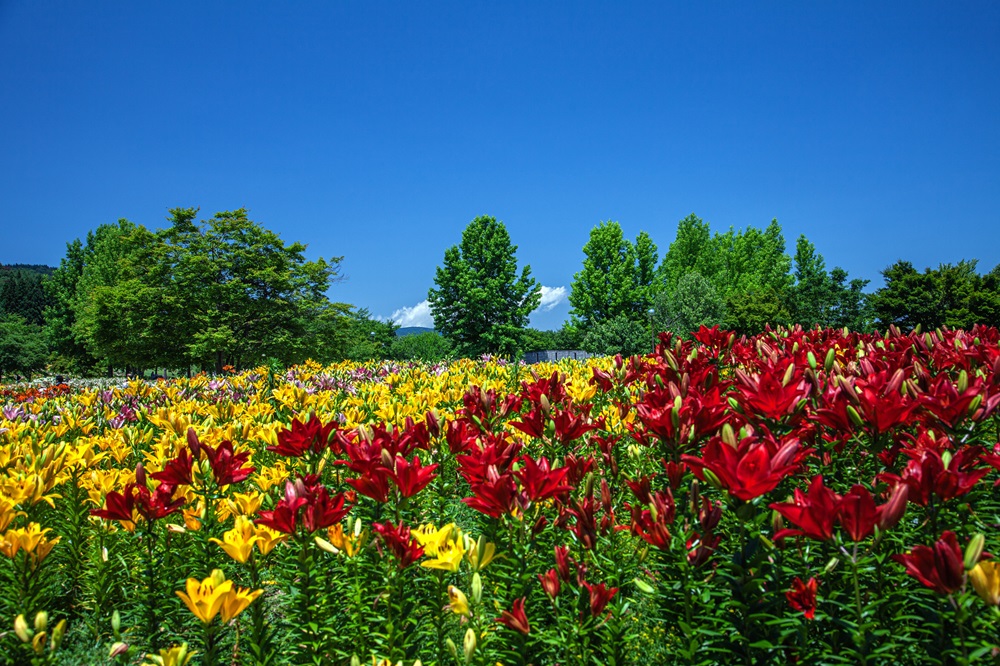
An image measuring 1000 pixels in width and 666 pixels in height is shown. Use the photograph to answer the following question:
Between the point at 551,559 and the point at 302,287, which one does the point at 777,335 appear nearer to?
the point at 551,559

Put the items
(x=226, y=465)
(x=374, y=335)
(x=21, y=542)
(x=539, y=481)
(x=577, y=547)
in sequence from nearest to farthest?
(x=539, y=481) < (x=21, y=542) < (x=577, y=547) < (x=226, y=465) < (x=374, y=335)

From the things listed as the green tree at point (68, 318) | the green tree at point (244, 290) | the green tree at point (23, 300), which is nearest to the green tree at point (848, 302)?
the green tree at point (244, 290)

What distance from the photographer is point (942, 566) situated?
4.11ft

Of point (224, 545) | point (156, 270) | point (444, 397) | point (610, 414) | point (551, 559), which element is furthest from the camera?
point (156, 270)

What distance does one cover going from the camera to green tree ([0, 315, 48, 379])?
44.7m

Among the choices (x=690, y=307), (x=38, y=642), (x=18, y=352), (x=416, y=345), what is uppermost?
(x=690, y=307)

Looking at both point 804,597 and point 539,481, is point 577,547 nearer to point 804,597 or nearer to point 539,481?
point 539,481

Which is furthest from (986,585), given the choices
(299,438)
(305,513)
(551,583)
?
(299,438)

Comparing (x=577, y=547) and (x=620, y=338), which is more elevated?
(x=620, y=338)

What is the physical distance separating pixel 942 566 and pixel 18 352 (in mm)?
61620

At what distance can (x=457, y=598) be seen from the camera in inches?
61.4

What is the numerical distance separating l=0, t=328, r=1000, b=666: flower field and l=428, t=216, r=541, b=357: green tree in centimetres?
3819

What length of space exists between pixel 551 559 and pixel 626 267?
4516cm

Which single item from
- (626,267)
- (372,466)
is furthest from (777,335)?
(626,267)
